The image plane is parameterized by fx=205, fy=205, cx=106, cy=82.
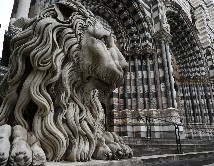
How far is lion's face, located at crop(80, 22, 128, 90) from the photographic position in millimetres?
1353

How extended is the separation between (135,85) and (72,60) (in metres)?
9.35

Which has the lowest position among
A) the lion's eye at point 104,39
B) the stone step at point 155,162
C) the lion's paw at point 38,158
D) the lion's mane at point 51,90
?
the stone step at point 155,162

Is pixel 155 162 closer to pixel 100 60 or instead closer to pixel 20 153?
pixel 100 60

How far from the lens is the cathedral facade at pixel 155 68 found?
9.33 metres

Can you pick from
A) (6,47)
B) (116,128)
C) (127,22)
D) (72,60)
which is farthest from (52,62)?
(127,22)

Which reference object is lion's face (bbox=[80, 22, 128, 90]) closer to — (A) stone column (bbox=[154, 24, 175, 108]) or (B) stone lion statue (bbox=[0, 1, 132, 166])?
(B) stone lion statue (bbox=[0, 1, 132, 166])

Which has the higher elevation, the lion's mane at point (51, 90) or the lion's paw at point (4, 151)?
the lion's mane at point (51, 90)

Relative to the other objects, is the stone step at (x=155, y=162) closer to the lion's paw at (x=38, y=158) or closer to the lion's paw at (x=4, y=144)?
the lion's paw at (x=38, y=158)

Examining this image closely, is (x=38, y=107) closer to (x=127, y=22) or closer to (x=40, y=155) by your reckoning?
(x=40, y=155)

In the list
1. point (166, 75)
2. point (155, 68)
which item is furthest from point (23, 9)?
point (166, 75)

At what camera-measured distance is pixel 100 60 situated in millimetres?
1356

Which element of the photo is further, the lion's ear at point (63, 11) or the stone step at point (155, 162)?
the lion's ear at point (63, 11)

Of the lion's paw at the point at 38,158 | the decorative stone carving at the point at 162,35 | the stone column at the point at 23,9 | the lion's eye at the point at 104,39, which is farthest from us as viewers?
the decorative stone carving at the point at 162,35

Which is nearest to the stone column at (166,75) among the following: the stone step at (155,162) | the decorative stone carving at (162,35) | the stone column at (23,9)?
the decorative stone carving at (162,35)
